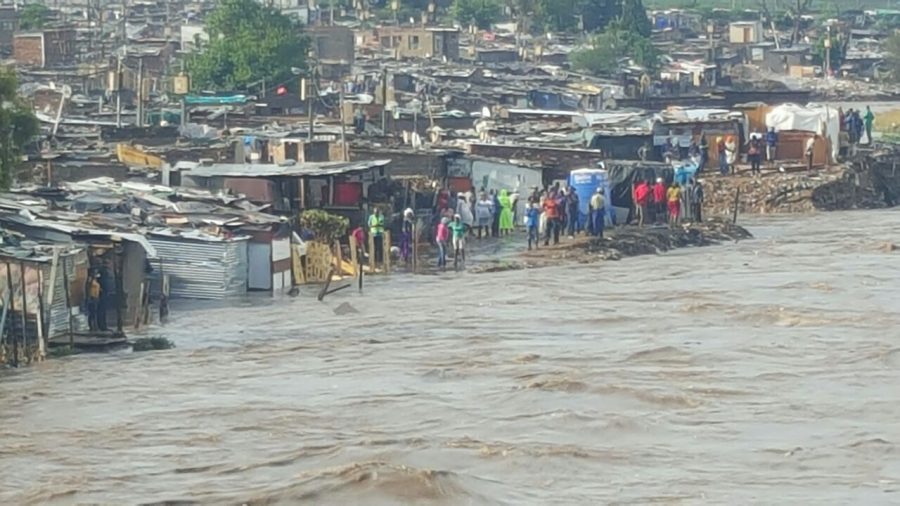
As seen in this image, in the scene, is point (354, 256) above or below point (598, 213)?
below

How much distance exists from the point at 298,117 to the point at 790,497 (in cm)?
3113

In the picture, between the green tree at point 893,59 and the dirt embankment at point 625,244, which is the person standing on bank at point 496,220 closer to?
the dirt embankment at point 625,244

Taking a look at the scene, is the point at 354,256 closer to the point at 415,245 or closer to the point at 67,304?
the point at 415,245

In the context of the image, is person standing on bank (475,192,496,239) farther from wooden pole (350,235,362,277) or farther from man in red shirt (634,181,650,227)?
wooden pole (350,235,362,277)

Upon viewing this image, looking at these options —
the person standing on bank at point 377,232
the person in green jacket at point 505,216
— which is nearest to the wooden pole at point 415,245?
the person standing on bank at point 377,232

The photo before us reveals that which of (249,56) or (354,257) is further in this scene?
(249,56)

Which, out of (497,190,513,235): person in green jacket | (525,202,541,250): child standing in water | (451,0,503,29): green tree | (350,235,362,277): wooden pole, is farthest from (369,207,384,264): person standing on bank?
(451,0,503,29): green tree

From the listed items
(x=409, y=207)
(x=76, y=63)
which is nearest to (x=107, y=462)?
(x=409, y=207)

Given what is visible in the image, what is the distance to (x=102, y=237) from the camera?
2241 centimetres

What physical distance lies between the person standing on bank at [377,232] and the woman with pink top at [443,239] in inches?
32.9

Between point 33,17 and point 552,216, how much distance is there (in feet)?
136

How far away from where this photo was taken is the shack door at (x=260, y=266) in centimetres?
2539

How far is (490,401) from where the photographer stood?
18234 mm

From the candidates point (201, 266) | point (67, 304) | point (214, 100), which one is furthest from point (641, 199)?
point (214, 100)
